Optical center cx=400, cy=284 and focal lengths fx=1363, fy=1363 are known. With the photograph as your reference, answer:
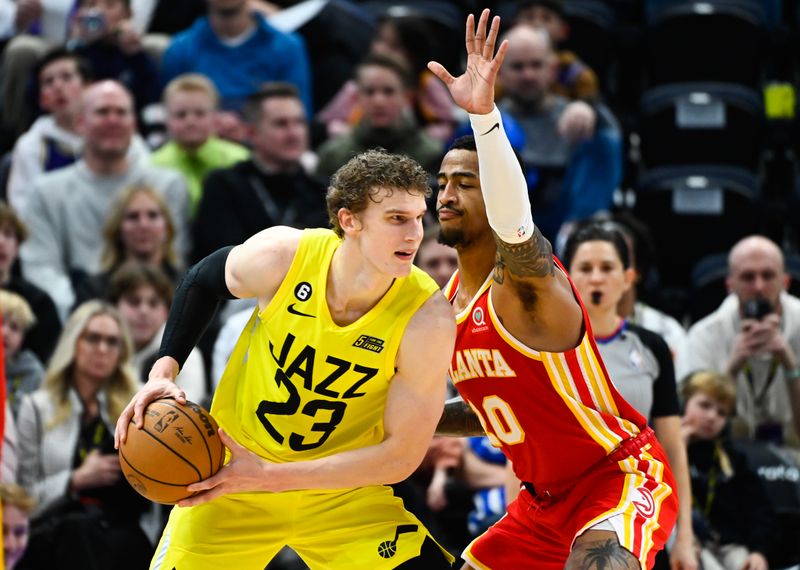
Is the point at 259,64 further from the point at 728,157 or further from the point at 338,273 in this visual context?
the point at 338,273

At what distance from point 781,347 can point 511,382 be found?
340cm

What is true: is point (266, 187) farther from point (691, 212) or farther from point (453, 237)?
point (453, 237)

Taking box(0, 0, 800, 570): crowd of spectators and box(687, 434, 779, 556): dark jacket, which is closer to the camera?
box(0, 0, 800, 570): crowd of spectators

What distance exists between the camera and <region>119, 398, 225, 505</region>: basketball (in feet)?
15.4

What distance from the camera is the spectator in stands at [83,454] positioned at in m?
7.04

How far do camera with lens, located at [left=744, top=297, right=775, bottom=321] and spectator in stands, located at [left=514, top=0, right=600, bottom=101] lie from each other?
232 centimetres

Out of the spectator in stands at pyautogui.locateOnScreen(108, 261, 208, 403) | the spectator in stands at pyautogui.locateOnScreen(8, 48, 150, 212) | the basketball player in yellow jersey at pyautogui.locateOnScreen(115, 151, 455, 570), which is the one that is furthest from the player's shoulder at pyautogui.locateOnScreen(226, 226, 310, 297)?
the spectator in stands at pyautogui.locateOnScreen(8, 48, 150, 212)

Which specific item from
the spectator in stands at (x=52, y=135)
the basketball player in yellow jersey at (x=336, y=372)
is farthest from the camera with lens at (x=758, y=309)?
the spectator in stands at (x=52, y=135)

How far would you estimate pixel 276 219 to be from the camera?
8.95 meters

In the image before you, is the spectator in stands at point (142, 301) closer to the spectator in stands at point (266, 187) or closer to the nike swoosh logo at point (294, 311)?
the spectator in stands at point (266, 187)

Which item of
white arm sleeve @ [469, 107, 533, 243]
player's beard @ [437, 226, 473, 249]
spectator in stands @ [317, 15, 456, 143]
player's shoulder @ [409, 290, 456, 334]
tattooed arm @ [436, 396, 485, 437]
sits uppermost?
spectator in stands @ [317, 15, 456, 143]

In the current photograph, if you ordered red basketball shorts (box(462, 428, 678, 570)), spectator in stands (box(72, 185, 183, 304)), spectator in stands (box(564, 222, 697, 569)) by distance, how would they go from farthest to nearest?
1. spectator in stands (box(72, 185, 183, 304))
2. spectator in stands (box(564, 222, 697, 569))
3. red basketball shorts (box(462, 428, 678, 570))

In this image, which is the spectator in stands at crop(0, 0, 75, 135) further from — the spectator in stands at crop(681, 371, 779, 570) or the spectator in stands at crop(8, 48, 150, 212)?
the spectator in stands at crop(681, 371, 779, 570)

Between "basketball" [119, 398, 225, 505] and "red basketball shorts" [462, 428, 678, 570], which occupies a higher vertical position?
"basketball" [119, 398, 225, 505]
